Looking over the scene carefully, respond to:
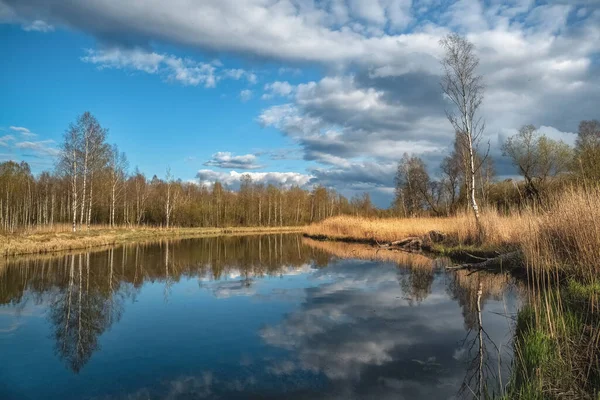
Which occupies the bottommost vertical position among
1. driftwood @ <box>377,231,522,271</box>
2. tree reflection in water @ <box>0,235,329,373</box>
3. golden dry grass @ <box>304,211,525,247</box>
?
tree reflection in water @ <box>0,235,329,373</box>

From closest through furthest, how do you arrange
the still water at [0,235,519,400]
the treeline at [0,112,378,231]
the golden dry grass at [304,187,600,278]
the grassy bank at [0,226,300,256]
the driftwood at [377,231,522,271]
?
1. the still water at [0,235,519,400]
2. the golden dry grass at [304,187,600,278]
3. the driftwood at [377,231,522,271]
4. the grassy bank at [0,226,300,256]
5. the treeline at [0,112,378,231]

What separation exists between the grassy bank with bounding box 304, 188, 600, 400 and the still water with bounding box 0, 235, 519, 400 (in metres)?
0.59

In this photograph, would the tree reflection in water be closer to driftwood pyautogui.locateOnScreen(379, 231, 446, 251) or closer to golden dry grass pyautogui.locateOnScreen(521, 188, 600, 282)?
driftwood pyautogui.locateOnScreen(379, 231, 446, 251)

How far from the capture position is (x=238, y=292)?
10.9m

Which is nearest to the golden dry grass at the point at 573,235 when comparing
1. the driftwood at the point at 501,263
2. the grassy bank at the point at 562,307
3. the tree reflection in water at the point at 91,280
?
the grassy bank at the point at 562,307

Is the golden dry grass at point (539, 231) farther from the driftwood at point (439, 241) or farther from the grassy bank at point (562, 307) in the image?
the driftwood at point (439, 241)

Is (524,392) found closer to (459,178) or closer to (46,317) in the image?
(46,317)

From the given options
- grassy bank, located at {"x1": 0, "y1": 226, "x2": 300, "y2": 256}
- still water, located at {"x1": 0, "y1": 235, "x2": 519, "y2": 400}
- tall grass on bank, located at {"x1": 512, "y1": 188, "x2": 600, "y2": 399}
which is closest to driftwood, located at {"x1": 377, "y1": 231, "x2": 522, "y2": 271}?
still water, located at {"x1": 0, "y1": 235, "x2": 519, "y2": 400}

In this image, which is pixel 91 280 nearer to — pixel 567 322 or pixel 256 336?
pixel 256 336

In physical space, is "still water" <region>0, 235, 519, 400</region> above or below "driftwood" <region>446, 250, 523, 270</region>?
below

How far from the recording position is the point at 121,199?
4791 cm

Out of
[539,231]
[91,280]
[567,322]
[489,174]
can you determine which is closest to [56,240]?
[91,280]

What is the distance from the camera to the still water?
15.6 feet

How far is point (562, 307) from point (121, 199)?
50.0 meters
